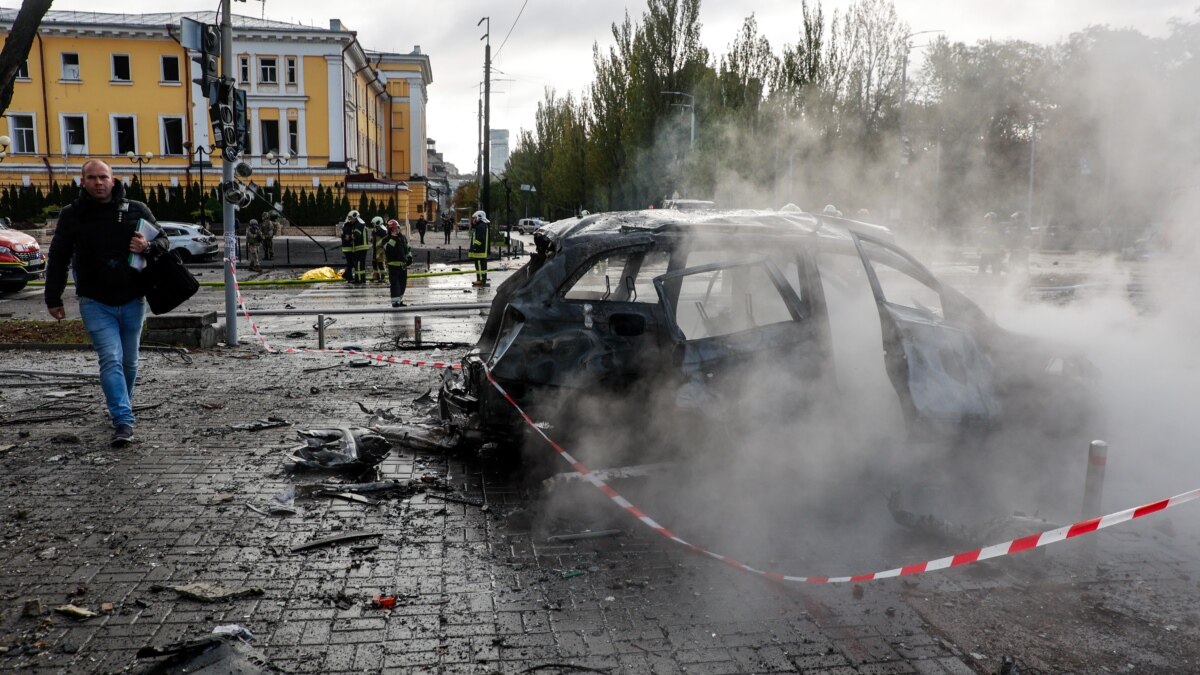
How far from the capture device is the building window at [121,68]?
4866cm

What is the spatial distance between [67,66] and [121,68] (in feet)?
9.07

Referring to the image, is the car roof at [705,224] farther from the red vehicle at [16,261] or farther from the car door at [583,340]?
the red vehicle at [16,261]

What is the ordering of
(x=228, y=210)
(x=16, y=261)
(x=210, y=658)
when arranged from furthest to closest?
(x=16, y=261), (x=228, y=210), (x=210, y=658)

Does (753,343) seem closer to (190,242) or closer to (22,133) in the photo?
(190,242)

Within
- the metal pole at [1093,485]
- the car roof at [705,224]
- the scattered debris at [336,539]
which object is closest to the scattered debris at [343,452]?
the scattered debris at [336,539]

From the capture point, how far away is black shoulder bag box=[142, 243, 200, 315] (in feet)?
20.4

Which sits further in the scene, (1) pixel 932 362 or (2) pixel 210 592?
(1) pixel 932 362

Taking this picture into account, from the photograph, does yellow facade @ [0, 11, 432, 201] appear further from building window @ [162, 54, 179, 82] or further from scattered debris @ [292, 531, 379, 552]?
scattered debris @ [292, 531, 379, 552]

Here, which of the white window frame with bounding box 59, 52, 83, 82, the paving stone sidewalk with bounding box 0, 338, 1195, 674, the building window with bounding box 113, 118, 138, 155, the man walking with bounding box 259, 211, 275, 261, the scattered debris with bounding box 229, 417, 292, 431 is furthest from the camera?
the building window with bounding box 113, 118, 138, 155

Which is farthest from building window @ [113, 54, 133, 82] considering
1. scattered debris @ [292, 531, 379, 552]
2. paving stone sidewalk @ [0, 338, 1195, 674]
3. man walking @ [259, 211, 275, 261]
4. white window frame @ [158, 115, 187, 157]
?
scattered debris @ [292, 531, 379, 552]

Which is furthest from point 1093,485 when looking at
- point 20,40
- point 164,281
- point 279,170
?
point 279,170

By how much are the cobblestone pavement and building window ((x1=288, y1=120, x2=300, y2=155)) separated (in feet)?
158

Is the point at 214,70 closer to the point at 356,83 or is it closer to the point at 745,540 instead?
the point at 745,540

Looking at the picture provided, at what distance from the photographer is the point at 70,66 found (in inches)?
1903
